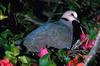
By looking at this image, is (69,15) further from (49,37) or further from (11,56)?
(11,56)

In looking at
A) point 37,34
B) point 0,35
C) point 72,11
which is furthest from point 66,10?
point 0,35

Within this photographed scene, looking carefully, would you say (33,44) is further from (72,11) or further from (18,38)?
(72,11)

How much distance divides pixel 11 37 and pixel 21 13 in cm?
60

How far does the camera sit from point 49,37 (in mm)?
3459

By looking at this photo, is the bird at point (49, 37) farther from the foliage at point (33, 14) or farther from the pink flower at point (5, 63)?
the pink flower at point (5, 63)

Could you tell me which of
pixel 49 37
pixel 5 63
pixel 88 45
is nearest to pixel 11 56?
pixel 5 63

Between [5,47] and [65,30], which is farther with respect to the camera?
[65,30]

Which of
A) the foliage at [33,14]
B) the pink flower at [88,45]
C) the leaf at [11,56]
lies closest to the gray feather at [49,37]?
the foliage at [33,14]

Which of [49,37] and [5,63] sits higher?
[5,63]

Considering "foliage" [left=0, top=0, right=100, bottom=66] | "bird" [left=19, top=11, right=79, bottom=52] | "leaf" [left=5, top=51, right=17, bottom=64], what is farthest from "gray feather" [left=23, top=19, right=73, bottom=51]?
"leaf" [left=5, top=51, right=17, bottom=64]

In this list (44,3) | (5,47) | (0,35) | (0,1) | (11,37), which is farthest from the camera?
(44,3)

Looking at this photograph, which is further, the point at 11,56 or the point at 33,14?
the point at 33,14

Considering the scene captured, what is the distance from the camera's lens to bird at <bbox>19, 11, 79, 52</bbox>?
3185mm

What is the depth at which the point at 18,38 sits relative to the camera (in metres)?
2.80
